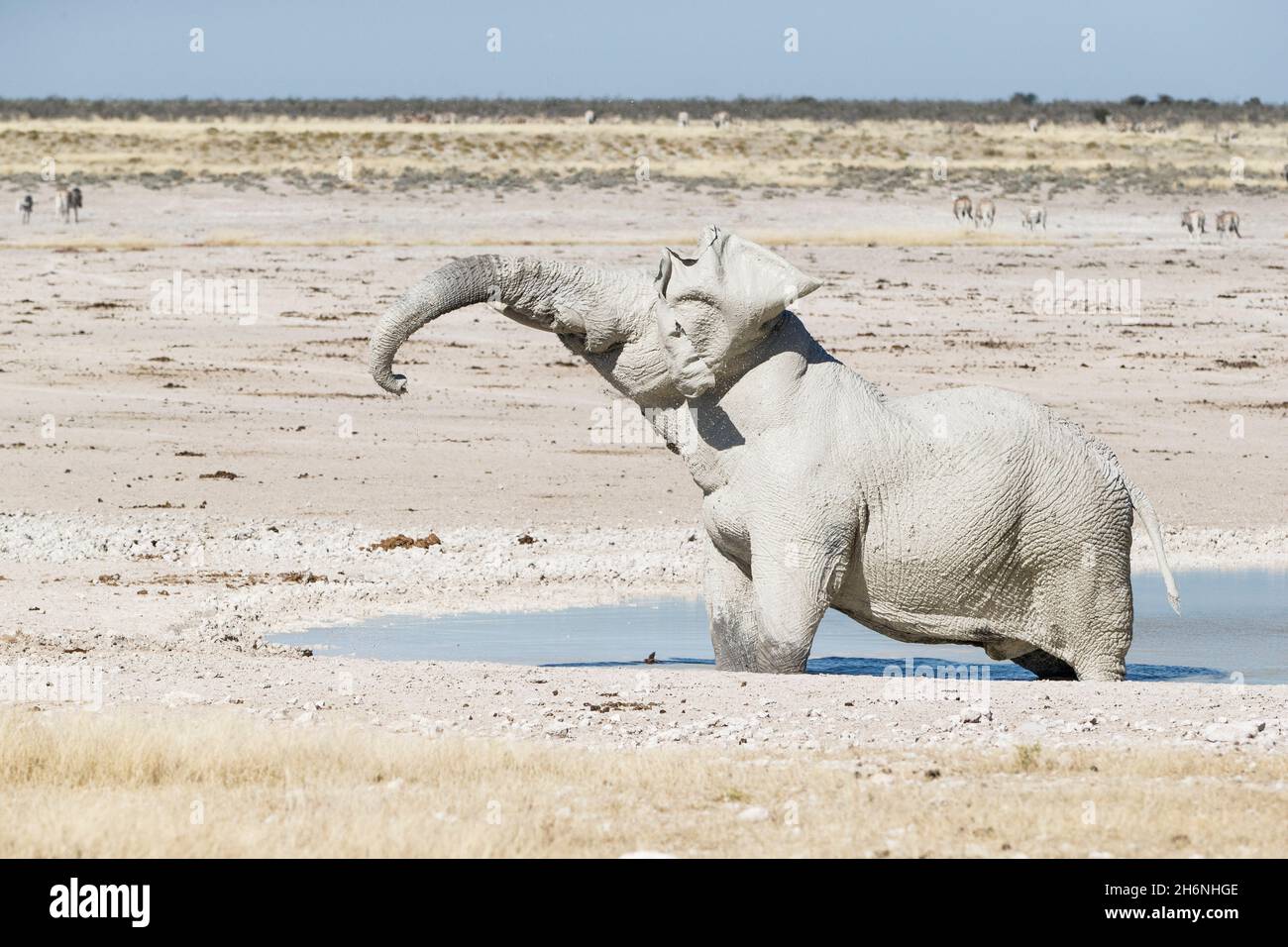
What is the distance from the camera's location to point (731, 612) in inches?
393

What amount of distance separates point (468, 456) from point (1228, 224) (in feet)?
76.7

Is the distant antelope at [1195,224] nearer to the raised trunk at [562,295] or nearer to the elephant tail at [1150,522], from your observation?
the elephant tail at [1150,522]

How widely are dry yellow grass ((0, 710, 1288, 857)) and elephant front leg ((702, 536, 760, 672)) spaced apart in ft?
5.72

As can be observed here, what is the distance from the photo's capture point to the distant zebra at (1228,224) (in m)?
38.7

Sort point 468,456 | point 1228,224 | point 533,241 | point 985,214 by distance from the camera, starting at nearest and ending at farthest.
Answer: point 468,456, point 533,241, point 1228,224, point 985,214

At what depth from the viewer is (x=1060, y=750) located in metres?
8.20

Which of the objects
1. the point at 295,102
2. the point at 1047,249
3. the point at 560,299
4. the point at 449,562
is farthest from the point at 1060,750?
the point at 295,102

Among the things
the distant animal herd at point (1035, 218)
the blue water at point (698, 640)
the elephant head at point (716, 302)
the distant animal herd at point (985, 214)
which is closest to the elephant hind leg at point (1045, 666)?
the blue water at point (698, 640)

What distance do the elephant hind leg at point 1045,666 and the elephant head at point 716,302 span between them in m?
2.17

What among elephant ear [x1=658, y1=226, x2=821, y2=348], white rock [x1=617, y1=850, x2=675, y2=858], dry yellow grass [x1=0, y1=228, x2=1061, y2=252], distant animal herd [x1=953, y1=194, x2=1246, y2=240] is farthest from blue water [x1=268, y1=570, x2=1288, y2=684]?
distant animal herd [x1=953, y1=194, x2=1246, y2=240]

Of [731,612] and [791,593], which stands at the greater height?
[791,593]

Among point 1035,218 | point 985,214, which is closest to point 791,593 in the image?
point 985,214

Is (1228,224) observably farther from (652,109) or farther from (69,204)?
(652,109)
